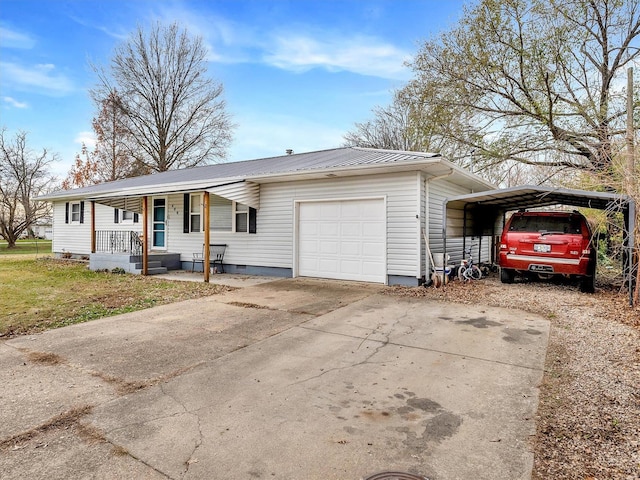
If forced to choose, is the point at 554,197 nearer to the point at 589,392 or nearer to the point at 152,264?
the point at 589,392

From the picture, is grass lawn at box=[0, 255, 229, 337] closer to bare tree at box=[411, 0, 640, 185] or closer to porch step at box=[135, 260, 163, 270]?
porch step at box=[135, 260, 163, 270]

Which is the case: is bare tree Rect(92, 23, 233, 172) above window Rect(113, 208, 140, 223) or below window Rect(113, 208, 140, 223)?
above

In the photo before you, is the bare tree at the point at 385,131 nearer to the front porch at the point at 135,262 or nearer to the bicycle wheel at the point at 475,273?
the bicycle wheel at the point at 475,273

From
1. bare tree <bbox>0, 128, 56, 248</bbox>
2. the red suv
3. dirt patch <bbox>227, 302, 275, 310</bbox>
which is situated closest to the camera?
dirt patch <bbox>227, 302, 275, 310</bbox>

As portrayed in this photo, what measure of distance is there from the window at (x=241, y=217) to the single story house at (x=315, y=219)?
32 millimetres

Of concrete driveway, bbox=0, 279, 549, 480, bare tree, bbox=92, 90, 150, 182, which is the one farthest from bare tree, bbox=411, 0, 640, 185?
bare tree, bbox=92, 90, 150, 182

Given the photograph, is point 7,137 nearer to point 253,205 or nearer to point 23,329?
point 253,205

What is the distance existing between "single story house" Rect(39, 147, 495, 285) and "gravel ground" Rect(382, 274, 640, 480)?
8.52 ft

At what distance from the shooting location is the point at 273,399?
3.16 meters

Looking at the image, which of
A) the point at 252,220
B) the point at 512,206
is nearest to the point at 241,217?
the point at 252,220

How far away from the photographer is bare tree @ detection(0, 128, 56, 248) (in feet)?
89.4

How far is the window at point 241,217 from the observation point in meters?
11.3

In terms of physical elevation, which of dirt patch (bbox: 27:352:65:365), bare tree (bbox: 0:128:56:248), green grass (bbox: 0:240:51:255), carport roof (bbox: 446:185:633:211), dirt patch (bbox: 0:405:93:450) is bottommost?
dirt patch (bbox: 0:405:93:450)

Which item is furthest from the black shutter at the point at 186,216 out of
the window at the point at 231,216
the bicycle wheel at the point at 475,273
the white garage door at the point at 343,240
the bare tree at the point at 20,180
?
the bare tree at the point at 20,180
